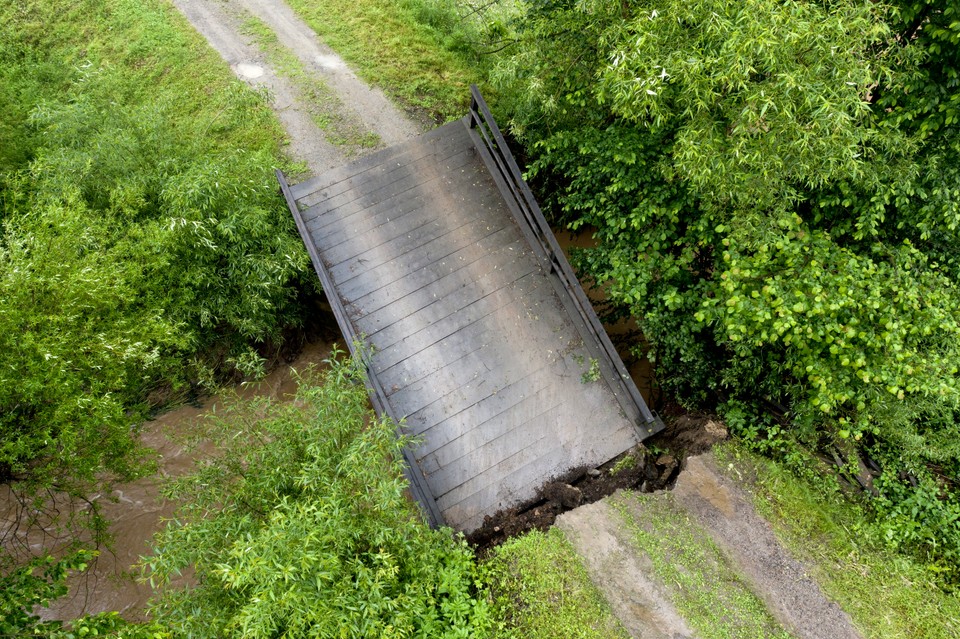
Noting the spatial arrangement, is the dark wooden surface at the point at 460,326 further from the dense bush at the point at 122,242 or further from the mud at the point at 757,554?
the dense bush at the point at 122,242

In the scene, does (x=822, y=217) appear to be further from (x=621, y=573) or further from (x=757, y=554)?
(x=621, y=573)

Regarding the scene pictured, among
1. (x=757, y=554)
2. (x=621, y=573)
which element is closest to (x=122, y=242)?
(x=621, y=573)

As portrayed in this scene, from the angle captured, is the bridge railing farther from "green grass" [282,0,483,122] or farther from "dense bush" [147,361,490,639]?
Result: "dense bush" [147,361,490,639]

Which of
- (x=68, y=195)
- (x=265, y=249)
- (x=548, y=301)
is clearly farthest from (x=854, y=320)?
(x=68, y=195)

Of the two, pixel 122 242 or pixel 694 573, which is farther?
pixel 122 242

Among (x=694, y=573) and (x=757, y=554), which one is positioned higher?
(x=694, y=573)

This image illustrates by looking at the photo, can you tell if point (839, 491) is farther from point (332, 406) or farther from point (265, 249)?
point (265, 249)
